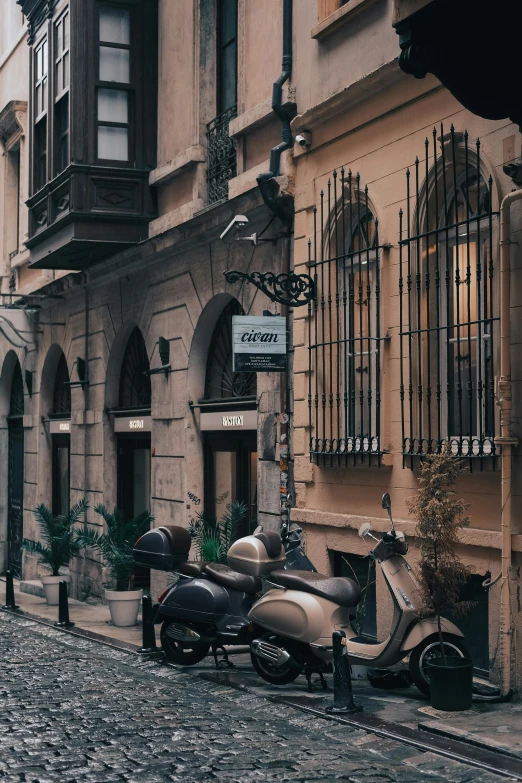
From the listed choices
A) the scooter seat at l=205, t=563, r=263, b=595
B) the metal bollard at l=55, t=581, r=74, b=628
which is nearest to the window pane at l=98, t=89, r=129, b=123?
the metal bollard at l=55, t=581, r=74, b=628

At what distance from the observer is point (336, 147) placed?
12078mm

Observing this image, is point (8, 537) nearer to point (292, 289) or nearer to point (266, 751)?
point (292, 289)

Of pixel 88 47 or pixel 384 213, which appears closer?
pixel 384 213

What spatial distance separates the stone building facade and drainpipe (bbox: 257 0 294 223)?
9cm

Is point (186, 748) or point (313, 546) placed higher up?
point (313, 546)

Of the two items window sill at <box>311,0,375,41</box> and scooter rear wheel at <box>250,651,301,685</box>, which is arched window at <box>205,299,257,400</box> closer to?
window sill at <box>311,0,375,41</box>

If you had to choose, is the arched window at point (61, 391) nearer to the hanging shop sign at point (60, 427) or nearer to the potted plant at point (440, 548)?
the hanging shop sign at point (60, 427)

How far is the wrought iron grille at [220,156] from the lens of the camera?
48.1ft

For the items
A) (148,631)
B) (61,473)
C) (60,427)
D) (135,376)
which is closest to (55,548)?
(135,376)

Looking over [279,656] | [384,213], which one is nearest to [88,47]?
[384,213]

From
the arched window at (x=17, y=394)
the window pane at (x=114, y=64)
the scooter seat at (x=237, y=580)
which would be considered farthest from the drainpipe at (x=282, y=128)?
the arched window at (x=17, y=394)

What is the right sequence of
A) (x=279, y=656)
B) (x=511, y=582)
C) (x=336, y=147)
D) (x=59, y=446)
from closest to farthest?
(x=511, y=582), (x=279, y=656), (x=336, y=147), (x=59, y=446)

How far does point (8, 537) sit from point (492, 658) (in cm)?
1730

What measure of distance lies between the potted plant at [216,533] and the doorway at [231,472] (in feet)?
0.50
